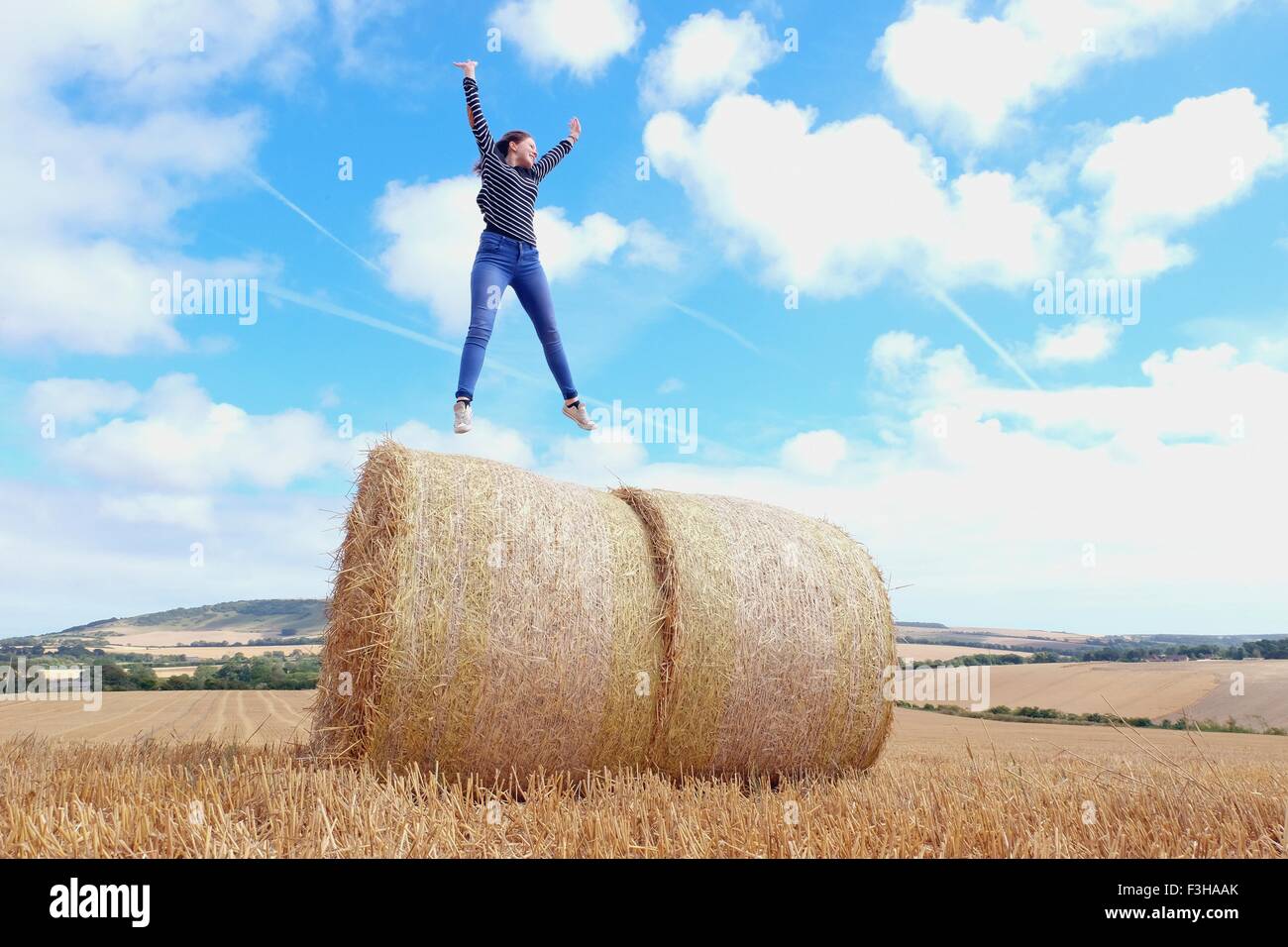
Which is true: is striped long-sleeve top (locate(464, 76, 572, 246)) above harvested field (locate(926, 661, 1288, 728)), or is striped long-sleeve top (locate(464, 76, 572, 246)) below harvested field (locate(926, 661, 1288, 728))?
above

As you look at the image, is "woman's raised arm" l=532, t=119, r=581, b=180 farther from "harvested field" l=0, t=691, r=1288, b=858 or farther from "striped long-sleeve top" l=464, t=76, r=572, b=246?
"harvested field" l=0, t=691, r=1288, b=858

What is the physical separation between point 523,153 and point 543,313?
3.77 ft

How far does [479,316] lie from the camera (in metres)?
6.15

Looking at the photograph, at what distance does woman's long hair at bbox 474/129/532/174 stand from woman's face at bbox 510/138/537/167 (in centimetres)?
3

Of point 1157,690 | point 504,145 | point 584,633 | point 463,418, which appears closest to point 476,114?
point 504,145

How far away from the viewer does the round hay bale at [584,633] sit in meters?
4.77

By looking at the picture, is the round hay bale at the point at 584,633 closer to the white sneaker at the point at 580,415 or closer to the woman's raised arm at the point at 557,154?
the white sneaker at the point at 580,415

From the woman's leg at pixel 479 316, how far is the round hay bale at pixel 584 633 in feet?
2.99

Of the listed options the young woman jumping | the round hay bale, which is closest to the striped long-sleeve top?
the young woman jumping

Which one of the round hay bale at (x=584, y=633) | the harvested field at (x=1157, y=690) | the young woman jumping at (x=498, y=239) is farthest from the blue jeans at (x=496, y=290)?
the harvested field at (x=1157, y=690)

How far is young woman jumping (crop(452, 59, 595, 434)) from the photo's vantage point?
6152 mm

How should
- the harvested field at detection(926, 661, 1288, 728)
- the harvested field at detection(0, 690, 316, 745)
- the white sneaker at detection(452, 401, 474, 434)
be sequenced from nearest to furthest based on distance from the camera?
the white sneaker at detection(452, 401, 474, 434)
the harvested field at detection(0, 690, 316, 745)
the harvested field at detection(926, 661, 1288, 728)
